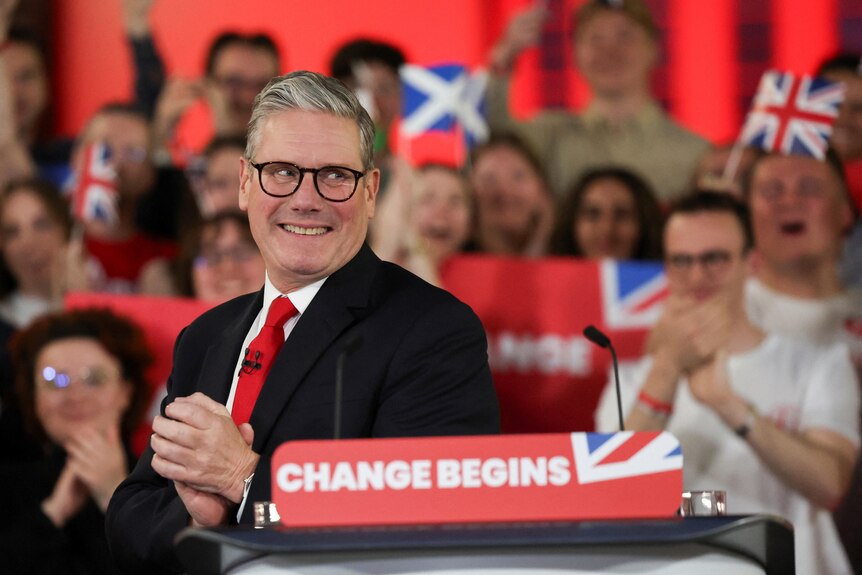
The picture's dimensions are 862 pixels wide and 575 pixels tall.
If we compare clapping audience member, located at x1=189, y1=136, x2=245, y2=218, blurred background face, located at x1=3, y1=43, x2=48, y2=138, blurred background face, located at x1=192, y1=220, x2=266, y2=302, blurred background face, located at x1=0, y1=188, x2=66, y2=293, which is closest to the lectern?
blurred background face, located at x1=192, y1=220, x2=266, y2=302

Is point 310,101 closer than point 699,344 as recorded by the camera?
Yes

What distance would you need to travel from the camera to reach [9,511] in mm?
3748

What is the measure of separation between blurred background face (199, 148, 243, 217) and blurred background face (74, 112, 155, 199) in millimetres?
518

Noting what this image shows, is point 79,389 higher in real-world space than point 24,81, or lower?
lower

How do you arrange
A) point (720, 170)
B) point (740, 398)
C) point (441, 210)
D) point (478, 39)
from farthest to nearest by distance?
1. point (478, 39)
2. point (441, 210)
3. point (720, 170)
4. point (740, 398)

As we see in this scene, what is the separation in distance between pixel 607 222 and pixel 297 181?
2.64 meters

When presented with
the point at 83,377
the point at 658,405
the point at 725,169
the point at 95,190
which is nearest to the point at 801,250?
the point at 725,169

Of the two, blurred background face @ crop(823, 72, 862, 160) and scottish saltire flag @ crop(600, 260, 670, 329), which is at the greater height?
blurred background face @ crop(823, 72, 862, 160)

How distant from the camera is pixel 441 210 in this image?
4.68 meters

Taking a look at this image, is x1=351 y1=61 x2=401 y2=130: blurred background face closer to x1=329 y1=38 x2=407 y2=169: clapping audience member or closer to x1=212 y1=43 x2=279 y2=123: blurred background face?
x1=329 y1=38 x2=407 y2=169: clapping audience member

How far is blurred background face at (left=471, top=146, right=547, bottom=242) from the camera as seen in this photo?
4.71 metres

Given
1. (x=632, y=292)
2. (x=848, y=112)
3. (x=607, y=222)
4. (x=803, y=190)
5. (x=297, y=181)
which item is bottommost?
(x=632, y=292)

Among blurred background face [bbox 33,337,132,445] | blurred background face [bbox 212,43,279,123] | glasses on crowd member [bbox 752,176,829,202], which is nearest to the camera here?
blurred background face [bbox 33,337,132,445]

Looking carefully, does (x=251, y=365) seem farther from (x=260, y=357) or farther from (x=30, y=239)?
(x=30, y=239)
